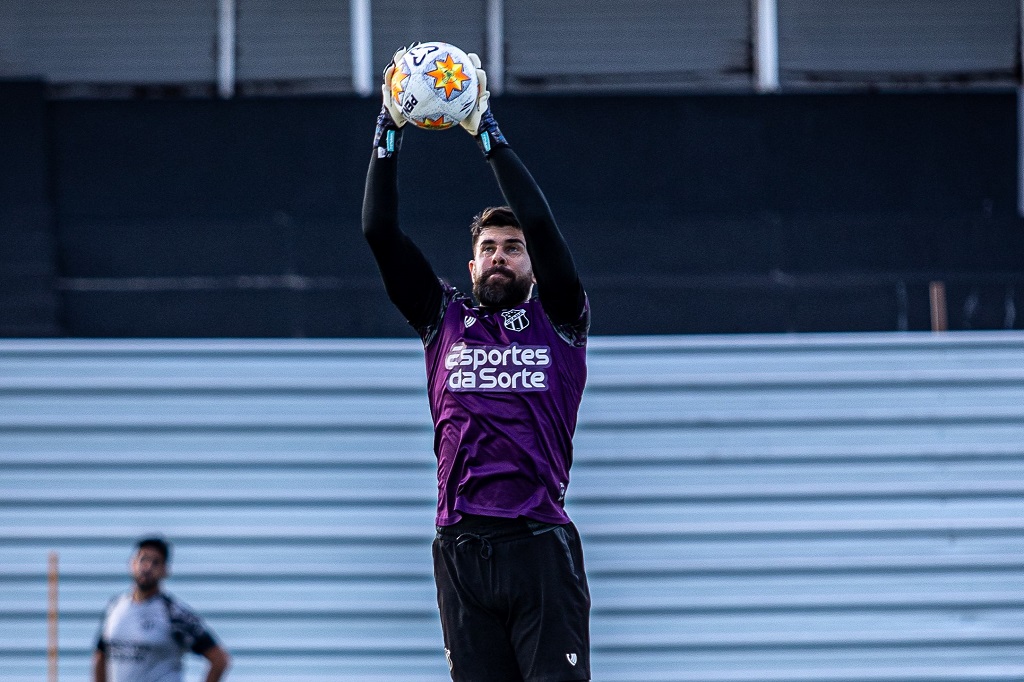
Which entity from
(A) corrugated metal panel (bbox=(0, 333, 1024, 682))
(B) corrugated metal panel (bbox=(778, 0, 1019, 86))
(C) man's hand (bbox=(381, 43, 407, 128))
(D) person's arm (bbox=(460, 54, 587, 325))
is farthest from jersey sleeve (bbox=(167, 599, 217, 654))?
(B) corrugated metal panel (bbox=(778, 0, 1019, 86))

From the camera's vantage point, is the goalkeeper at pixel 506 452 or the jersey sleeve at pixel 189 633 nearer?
the goalkeeper at pixel 506 452

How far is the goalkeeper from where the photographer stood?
374 centimetres

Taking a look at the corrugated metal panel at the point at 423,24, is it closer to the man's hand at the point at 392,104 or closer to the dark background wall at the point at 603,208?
the dark background wall at the point at 603,208

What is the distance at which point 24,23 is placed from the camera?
8.23 metres

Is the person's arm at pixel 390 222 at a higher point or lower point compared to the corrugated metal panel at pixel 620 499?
higher

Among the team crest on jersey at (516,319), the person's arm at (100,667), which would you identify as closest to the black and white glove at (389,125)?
the team crest on jersey at (516,319)

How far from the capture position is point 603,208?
817 centimetres

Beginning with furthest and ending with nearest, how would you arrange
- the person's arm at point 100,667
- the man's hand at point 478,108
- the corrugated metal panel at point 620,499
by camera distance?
the corrugated metal panel at point 620,499
the person's arm at point 100,667
the man's hand at point 478,108

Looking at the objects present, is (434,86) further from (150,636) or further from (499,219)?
(150,636)

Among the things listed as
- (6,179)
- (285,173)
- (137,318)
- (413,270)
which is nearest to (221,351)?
(137,318)

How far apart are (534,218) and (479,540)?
998 mm

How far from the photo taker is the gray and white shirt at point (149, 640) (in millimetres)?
6750

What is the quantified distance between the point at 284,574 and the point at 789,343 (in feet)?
12.1

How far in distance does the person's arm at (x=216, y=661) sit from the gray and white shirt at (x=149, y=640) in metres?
0.03
